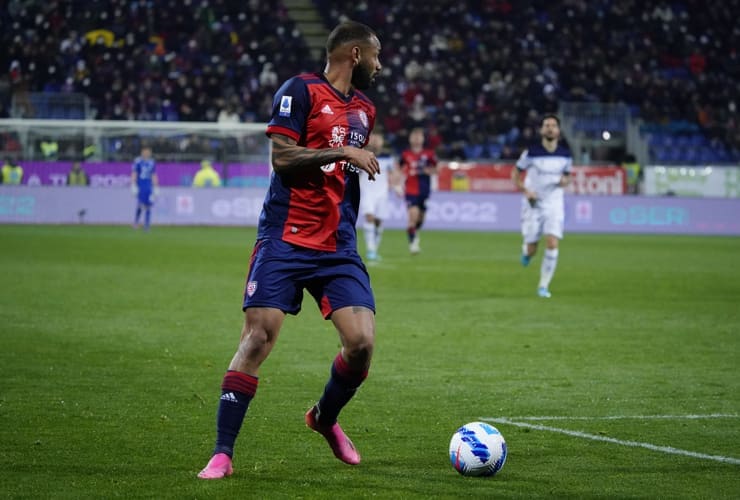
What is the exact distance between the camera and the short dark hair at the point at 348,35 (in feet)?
20.2

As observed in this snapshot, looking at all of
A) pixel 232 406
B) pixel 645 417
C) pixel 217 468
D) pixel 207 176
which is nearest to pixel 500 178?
pixel 207 176

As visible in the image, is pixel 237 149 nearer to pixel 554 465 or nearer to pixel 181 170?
pixel 181 170

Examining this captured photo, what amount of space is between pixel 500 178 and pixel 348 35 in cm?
3032

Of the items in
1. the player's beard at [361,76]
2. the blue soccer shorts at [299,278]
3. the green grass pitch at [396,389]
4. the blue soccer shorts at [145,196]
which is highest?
the player's beard at [361,76]

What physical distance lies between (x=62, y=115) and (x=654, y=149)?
62.7 feet

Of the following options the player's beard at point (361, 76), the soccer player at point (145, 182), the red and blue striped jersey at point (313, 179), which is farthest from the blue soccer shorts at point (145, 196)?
the red and blue striped jersey at point (313, 179)

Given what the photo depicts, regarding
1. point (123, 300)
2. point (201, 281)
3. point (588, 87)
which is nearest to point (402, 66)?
point (588, 87)

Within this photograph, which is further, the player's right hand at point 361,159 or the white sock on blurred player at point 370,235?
the white sock on blurred player at point 370,235

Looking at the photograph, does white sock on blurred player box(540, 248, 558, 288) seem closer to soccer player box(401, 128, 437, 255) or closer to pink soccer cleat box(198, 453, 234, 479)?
soccer player box(401, 128, 437, 255)

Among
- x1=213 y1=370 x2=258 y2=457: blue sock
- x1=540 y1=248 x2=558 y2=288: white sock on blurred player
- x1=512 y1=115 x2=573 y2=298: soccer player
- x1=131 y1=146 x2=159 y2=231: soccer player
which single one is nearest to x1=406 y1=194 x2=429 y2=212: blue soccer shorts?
x1=512 y1=115 x2=573 y2=298: soccer player

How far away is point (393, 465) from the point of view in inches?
241

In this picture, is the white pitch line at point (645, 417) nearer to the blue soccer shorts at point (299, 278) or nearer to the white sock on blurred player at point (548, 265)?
the blue soccer shorts at point (299, 278)

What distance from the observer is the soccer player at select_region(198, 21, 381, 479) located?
5.88 metres

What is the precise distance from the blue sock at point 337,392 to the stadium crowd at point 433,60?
33.1 metres
